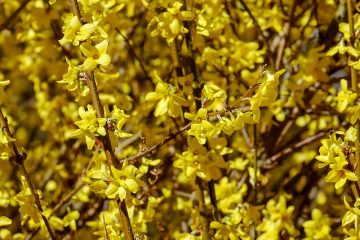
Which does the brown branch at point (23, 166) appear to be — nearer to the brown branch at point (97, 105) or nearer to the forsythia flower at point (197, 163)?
the brown branch at point (97, 105)

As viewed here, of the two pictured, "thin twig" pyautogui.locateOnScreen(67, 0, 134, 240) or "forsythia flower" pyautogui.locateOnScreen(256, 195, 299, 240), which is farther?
"forsythia flower" pyautogui.locateOnScreen(256, 195, 299, 240)

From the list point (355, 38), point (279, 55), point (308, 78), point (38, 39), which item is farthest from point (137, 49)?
point (355, 38)

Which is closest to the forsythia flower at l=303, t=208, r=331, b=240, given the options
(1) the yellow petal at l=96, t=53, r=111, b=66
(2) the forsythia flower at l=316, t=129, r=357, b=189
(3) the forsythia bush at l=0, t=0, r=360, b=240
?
(3) the forsythia bush at l=0, t=0, r=360, b=240

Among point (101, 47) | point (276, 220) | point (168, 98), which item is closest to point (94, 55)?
point (101, 47)

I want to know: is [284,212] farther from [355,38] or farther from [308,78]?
[355,38]

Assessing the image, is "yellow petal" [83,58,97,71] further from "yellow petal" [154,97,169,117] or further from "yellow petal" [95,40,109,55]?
"yellow petal" [154,97,169,117]

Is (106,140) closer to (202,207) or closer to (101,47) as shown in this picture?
(101,47)

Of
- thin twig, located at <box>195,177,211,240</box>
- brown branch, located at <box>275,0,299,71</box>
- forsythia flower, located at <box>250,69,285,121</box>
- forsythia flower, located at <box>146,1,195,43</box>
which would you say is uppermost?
forsythia flower, located at <box>146,1,195,43</box>

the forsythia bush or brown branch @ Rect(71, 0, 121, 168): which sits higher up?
brown branch @ Rect(71, 0, 121, 168)

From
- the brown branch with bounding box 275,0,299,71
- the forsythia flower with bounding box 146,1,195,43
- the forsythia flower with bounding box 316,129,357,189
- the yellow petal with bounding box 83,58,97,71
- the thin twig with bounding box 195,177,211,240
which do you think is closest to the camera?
the yellow petal with bounding box 83,58,97,71
